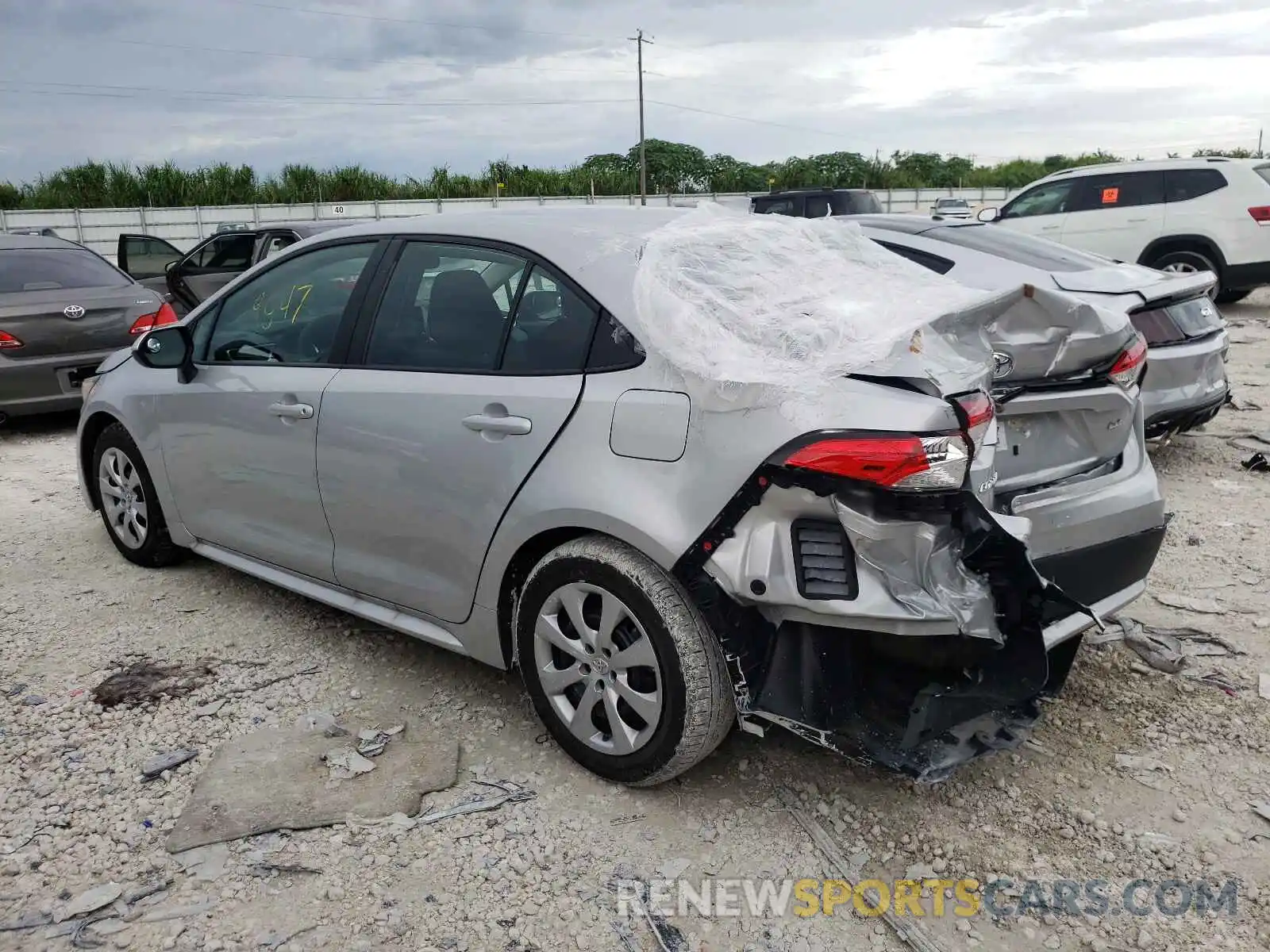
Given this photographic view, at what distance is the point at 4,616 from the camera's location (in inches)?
170

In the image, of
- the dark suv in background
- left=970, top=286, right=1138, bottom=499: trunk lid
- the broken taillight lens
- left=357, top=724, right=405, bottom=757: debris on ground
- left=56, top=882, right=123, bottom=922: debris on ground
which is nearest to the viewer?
the broken taillight lens

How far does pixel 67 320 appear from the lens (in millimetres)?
7570

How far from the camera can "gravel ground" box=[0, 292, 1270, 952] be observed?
2.41 meters

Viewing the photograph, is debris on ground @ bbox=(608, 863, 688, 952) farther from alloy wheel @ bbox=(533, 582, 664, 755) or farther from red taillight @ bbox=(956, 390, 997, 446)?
red taillight @ bbox=(956, 390, 997, 446)

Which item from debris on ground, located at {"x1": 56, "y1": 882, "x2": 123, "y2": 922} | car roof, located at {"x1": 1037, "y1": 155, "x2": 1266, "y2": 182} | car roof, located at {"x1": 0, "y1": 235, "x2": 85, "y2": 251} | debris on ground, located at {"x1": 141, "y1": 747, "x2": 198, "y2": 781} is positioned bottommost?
debris on ground, located at {"x1": 56, "y1": 882, "x2": 123, "y2": 922}

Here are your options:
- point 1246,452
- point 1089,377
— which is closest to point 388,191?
point 1246,452

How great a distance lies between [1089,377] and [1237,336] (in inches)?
359

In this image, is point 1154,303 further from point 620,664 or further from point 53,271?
point 53,271

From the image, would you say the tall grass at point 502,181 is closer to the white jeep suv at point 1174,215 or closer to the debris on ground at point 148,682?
the white jeep suv at point 1174,215

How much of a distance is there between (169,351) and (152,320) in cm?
458

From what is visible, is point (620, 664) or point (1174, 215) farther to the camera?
point (1174, 215)

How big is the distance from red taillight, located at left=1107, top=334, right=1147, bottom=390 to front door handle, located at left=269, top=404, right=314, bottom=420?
2.61 metres

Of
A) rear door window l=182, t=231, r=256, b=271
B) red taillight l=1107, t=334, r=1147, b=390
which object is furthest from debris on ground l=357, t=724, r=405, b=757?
rear door window l=182, t=231, r=256, b=271

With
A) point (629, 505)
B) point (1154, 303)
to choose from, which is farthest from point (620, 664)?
point (1154, 303)
